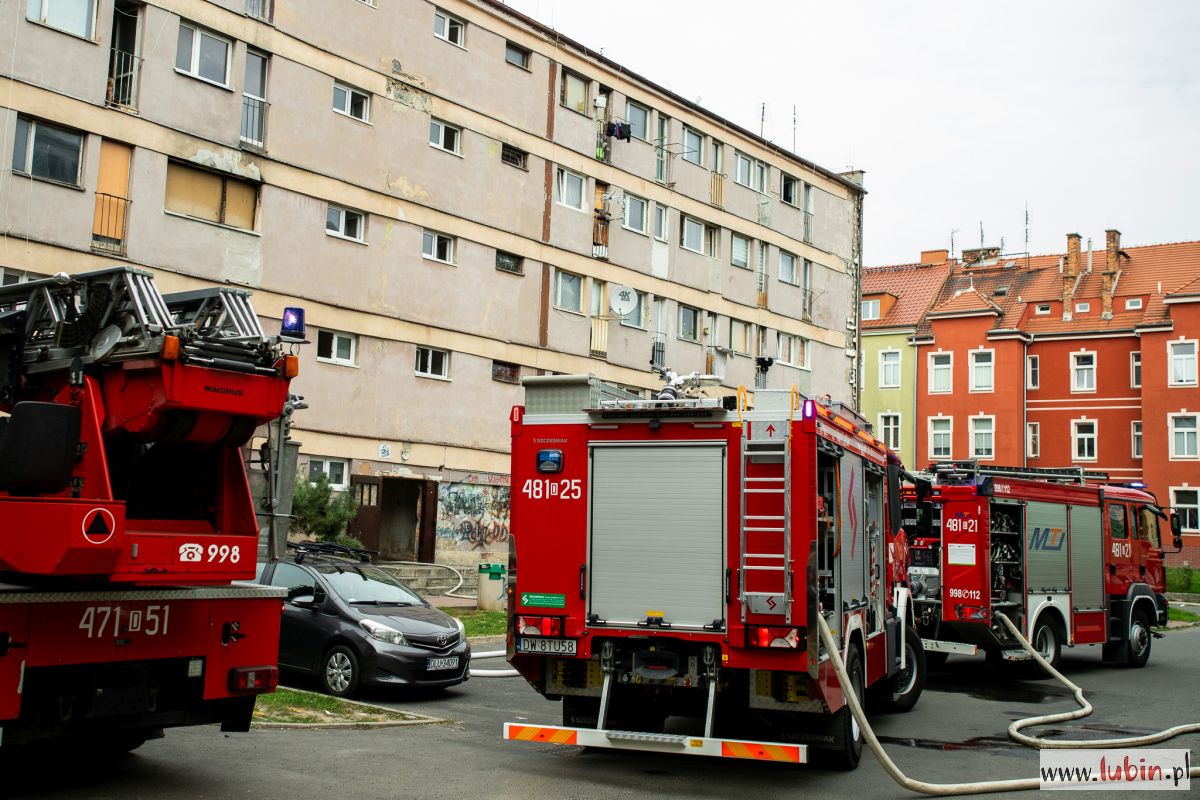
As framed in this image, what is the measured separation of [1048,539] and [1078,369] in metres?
41.5

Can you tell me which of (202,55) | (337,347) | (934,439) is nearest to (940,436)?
(934,439)

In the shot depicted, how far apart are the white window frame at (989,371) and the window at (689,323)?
80.8ft

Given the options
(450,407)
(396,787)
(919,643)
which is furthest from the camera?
(450,407)

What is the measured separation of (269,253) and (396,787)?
→ 19.7m

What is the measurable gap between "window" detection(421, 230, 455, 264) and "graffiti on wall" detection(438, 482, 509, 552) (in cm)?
594

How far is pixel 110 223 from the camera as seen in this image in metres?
23.3

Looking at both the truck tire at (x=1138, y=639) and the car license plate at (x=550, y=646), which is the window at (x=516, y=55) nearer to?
the truck tire at (x=1138, y=639)

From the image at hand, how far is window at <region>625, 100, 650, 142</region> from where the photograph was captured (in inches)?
1435

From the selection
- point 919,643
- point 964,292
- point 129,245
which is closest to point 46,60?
point 129,245

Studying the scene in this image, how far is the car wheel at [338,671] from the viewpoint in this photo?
42.4ft

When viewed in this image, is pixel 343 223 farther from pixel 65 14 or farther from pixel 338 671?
pixel 338 671

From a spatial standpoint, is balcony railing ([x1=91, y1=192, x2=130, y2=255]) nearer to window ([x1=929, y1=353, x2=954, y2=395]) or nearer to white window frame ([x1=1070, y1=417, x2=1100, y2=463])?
window ([x1=929, y1=353, x2=954, y2=395])

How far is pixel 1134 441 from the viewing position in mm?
54625

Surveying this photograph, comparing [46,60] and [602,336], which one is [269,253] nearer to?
[46,60]
